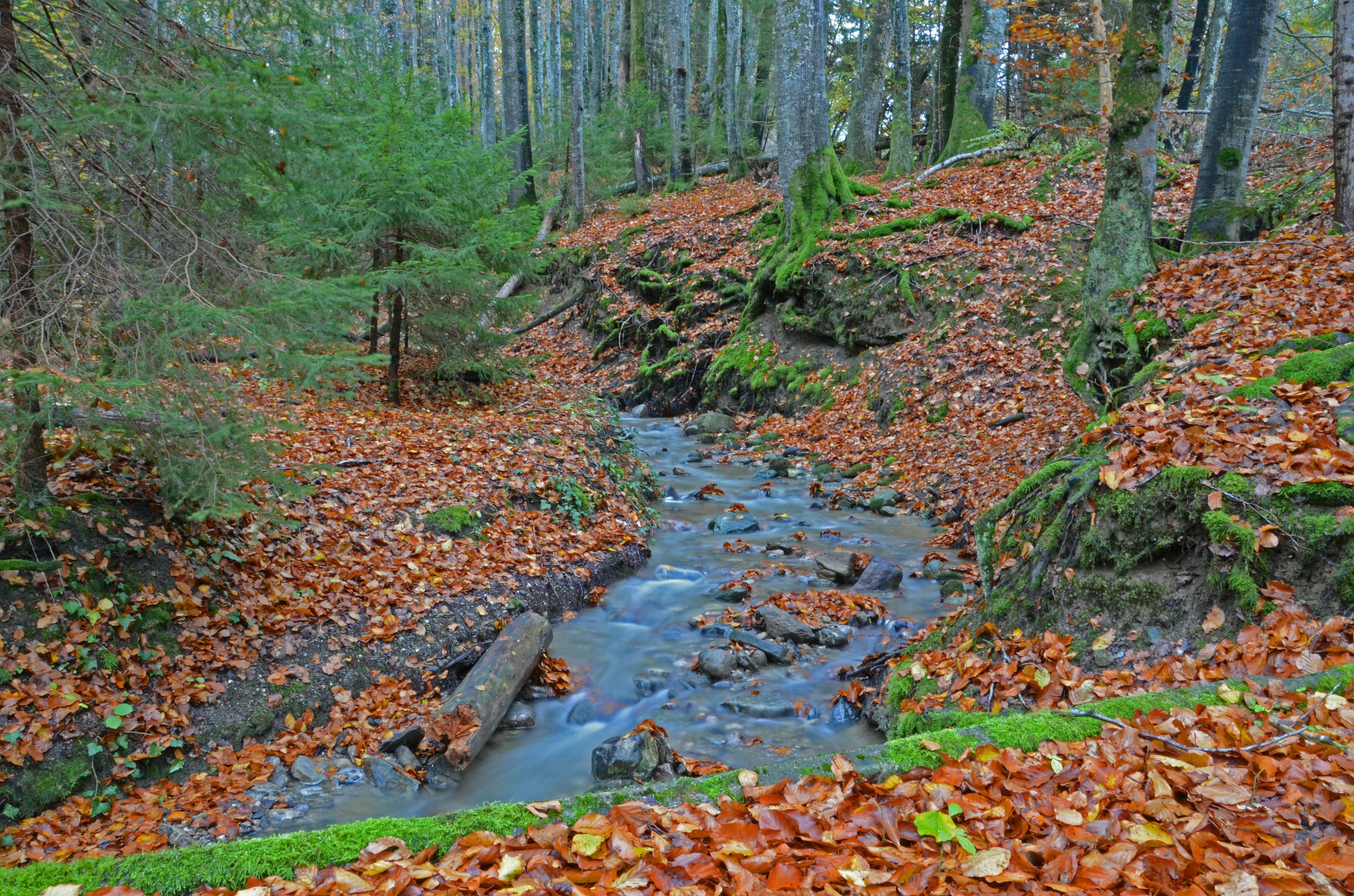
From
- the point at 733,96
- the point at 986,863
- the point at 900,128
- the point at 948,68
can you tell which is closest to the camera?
the point at 986,863

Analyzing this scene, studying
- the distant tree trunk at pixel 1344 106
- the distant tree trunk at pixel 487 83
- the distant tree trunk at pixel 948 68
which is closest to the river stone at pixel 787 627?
the distant tree trunk at pixel 1344 106

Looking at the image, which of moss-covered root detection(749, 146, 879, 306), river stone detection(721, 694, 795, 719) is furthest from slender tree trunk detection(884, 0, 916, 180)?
river stone detection(721, 694, 795, 719)

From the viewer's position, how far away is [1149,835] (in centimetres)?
250

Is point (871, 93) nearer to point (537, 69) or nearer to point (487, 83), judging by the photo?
point (487, 83)

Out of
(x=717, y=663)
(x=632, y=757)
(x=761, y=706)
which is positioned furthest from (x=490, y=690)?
(x=761, y=706)

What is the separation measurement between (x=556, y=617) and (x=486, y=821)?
4890 millimetres

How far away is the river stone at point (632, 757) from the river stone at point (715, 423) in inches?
362

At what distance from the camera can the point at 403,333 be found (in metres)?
12.1

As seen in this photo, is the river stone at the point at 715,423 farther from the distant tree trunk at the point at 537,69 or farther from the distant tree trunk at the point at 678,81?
the distant tree trunk at the point at 537,69

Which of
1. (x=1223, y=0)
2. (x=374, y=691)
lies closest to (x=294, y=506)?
(x=374, y=691)

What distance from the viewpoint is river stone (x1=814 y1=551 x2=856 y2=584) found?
825 centimetres

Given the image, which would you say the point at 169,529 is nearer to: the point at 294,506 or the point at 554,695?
the point at 294,506

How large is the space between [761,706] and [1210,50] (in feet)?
75.3

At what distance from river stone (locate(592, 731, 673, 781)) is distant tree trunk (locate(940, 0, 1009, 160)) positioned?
56.5ft
